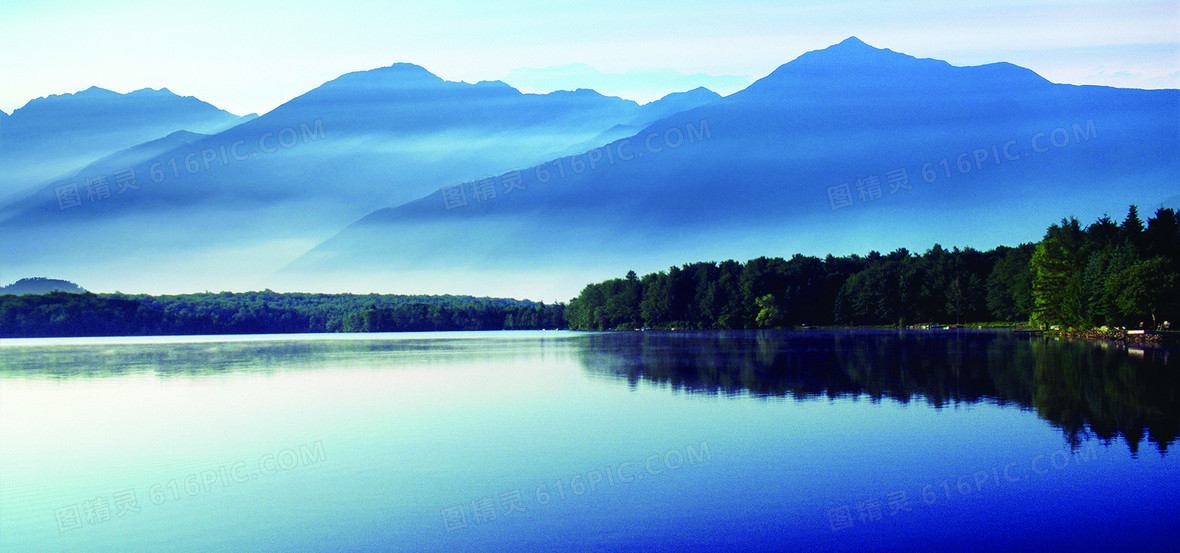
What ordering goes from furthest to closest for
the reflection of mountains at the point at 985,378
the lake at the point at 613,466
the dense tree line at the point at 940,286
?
the dense tree line at the point at 940,286
the reflection of mountains at the point at 985,378
the lake at the point at 613,466

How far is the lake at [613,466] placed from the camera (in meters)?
14.7

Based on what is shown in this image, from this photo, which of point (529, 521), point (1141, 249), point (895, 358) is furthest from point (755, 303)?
point (529, 521)

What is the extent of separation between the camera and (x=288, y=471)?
68.8 ft

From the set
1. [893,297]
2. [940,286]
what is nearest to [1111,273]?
[940,286]

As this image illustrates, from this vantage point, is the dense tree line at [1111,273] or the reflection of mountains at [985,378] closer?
the reflection of mountains at [985,378]

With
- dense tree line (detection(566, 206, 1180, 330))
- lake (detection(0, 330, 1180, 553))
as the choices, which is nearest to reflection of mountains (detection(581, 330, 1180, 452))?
lake (detection(0, 330, 1180, 553))

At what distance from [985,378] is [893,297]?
111 meters

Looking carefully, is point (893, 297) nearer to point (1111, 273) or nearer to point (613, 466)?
point (1111, 273)

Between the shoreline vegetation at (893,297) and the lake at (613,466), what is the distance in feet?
116

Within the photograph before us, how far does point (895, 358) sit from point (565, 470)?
39588mm

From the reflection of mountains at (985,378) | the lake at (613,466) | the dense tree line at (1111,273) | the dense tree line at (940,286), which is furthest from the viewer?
the dense tree line at (940,286)

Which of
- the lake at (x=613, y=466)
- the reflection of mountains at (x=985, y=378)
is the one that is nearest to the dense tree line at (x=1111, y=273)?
the reflection of mountains at (x=985, y=378)

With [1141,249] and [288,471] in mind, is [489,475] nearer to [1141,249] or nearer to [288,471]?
[288,471]

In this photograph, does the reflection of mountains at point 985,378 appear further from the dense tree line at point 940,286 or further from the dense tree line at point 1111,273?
the dense tree line at point 940,286
